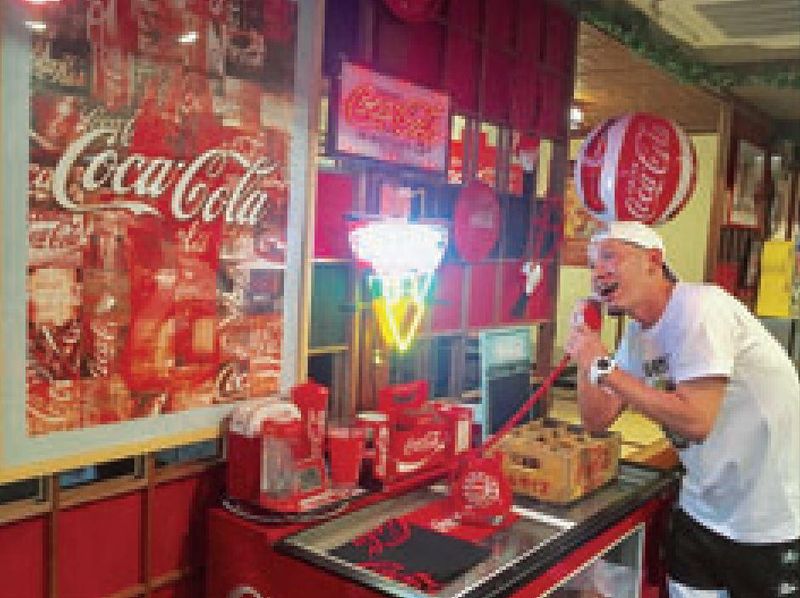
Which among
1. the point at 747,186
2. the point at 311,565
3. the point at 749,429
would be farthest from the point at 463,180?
the point at 747,186

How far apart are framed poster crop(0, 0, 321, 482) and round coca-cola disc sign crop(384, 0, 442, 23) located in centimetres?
38

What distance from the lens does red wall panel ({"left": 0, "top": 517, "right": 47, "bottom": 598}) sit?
1.75m

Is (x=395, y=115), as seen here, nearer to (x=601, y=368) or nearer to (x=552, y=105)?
(x=601, y=368)

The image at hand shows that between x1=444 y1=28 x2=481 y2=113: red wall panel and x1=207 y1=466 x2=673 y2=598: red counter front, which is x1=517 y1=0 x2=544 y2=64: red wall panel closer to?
x1=444 y1=28 x2=481 y2=113: red wall panel

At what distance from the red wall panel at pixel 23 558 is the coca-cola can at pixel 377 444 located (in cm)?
94

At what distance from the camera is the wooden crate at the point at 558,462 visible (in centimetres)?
241

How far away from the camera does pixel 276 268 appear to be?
7.43 ft

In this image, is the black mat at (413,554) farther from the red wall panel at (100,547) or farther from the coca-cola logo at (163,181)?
the coca-cola logo at (163,181)

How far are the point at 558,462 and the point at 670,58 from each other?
3064 millimetres

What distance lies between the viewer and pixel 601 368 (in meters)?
2.26

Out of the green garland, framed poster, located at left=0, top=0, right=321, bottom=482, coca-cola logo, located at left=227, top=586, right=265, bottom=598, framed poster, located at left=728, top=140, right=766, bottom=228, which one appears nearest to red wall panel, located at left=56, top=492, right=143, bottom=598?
framed poster, located at left=0, top=0, right=321, bottom=482

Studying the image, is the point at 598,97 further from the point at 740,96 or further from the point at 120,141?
the point at 120,141

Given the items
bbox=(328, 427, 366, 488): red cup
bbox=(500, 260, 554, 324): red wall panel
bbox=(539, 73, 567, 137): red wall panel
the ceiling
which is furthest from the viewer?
the ceiling

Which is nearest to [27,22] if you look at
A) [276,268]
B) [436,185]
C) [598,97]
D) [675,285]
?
[276,268]
